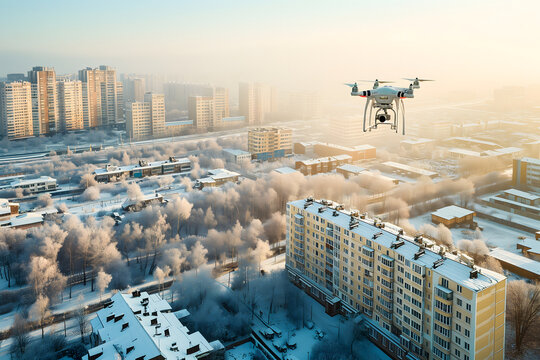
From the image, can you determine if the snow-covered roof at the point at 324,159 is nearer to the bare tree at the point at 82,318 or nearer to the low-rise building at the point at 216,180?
the low-rise building at the point at 216,180

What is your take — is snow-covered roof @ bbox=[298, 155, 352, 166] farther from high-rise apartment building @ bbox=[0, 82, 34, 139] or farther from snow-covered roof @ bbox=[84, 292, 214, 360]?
high-rise apartment building @ bbox=[0, 82, 34, 139]

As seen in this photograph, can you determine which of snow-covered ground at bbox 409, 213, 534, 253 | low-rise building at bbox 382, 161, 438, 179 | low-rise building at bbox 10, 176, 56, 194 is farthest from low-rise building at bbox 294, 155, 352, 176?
low-rise building at bbox 10, 176, 56, 194

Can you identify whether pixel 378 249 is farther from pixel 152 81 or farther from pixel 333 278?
pixel 152 81

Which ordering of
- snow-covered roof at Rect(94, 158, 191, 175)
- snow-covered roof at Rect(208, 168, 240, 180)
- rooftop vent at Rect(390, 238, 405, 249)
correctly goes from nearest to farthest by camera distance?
rooftop vent at Rect(390, 238, 405, 249)
snow-covered roof at Rect(208, 168, 240, 180)
snow-covered roof at Rect(94, 158, 191, 175)

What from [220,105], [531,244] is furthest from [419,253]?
[220,105]

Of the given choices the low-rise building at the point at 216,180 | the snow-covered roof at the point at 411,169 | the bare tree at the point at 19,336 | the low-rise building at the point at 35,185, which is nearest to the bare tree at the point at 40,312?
the bare tree at the point at 19,336

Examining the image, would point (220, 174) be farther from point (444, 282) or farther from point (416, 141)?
point (416, 141)

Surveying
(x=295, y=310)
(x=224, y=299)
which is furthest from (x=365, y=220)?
(x=224, y=299)
